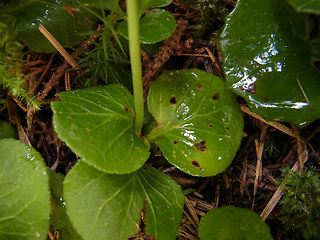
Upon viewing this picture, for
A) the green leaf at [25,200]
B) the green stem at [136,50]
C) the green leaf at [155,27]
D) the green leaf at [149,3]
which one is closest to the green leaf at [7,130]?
the green leaf at [25,200]

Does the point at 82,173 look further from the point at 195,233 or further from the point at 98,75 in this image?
the point at 195,233

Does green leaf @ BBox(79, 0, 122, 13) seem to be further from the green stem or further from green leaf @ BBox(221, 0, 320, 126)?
green leaf @ BBox(221, 0, 320, 126)

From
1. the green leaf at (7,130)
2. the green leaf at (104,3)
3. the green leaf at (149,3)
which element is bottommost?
the green leaf at (7,130)

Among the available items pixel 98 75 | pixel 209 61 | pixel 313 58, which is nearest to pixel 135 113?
pixel 98 75

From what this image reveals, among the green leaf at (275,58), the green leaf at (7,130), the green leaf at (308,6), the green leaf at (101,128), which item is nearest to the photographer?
the green leaf at (308,6)

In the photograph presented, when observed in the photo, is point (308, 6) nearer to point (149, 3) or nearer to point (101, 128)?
point (149, 3)

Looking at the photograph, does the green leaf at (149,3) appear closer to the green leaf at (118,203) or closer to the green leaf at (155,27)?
the green leaf at (155,27)
